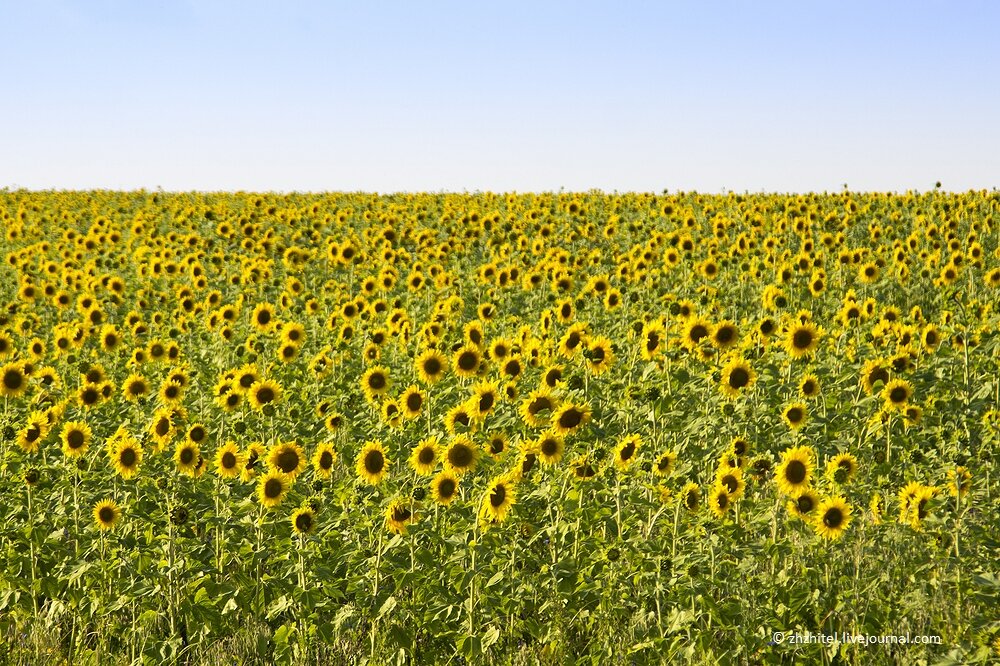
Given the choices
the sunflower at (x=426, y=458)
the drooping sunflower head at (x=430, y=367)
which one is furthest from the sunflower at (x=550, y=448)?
the drooping sunflower head at (x=430, y=367)

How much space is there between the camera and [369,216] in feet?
79.5

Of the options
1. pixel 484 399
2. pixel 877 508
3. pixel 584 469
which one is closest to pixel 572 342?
pixel 484 399

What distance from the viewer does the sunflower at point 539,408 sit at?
608 centimetres

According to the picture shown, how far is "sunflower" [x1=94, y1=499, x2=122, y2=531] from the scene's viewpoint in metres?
5.57

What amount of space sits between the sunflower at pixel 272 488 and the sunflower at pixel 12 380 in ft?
11.7

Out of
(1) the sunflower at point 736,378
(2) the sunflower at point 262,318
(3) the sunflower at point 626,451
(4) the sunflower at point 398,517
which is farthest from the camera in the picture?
(2) the sunflower at point 262,318

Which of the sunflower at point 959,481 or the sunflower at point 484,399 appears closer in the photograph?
the sunflower at point 959,481

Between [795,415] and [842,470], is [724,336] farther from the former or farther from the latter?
[842,470]

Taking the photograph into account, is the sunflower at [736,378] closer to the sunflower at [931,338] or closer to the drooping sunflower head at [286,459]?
the sunflower at [931,338]

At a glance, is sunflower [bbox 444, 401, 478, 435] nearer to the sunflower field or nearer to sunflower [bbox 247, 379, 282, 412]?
the sunflower field

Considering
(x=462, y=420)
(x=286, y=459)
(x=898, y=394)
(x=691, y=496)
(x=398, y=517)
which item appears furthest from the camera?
(x=898, y=394)

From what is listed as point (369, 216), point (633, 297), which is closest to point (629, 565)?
point (633, 297)

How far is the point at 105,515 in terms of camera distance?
5586 mm

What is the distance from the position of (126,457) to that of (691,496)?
3758 mm
